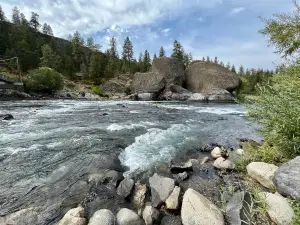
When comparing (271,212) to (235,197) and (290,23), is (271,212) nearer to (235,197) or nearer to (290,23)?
(235,197)

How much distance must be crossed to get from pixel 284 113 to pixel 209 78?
204 feet

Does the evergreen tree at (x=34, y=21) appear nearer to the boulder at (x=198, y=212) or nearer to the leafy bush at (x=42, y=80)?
the leafy bush at (x=42, y=80)

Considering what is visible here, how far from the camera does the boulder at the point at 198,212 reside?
14.4 ft

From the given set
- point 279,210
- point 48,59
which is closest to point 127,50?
point 48,59

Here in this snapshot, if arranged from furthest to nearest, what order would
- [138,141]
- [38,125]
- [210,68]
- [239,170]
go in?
[210,68]
[38,125]
[138,141]
[239,170]

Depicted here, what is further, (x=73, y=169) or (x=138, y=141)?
(x=138, y=141)

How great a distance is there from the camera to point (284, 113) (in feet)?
19.3

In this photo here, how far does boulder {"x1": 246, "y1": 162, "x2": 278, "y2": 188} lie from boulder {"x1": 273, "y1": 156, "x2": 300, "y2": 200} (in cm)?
70

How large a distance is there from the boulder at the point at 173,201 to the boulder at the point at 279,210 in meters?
1.95

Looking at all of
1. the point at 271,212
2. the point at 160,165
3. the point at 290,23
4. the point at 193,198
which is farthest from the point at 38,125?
the point at 290,23

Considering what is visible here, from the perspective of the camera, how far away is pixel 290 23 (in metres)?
8.08

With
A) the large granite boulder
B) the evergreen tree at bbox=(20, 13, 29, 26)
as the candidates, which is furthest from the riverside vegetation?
the evergreen tree at bbox=(20, 13, 29, 26)

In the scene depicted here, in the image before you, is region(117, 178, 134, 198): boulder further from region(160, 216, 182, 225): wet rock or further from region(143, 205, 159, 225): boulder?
region(160, 216, 182, 225): wet rock

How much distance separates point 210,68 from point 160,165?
6571cm
